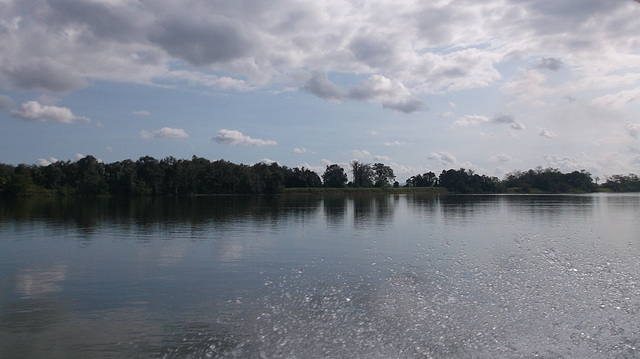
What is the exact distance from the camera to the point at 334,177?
182 metres

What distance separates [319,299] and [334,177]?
16951 centimetres

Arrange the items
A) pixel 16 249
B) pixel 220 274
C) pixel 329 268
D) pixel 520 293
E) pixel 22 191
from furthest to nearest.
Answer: pixel 22 191
pixel 16 249
pixel 329 268
pixel 220 274
pixel 520 293

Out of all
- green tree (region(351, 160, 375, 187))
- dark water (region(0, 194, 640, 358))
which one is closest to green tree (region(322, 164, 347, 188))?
green tree (region(351, 160, 375, 187))

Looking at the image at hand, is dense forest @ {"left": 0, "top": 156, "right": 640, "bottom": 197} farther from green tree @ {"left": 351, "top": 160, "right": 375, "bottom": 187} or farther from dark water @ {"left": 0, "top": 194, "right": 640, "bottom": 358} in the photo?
dark water @ {"left": 0, "top": 194, "right": 640, "bottom": 358}

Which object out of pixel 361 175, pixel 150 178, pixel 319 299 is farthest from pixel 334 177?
pixel 319 299

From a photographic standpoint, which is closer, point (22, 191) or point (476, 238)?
point (476, 238)

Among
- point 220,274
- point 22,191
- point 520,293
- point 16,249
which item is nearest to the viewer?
point 520,293

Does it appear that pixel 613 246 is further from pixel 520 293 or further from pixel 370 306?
pixel 370 306

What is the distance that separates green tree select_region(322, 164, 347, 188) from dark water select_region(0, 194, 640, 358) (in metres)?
156

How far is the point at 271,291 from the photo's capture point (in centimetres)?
1367

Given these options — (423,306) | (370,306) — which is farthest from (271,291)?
(423,306)

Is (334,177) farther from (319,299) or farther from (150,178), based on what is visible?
(319,299)

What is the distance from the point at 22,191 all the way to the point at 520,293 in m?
118

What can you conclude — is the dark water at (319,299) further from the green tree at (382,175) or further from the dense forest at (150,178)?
the green tree at (382,175)
